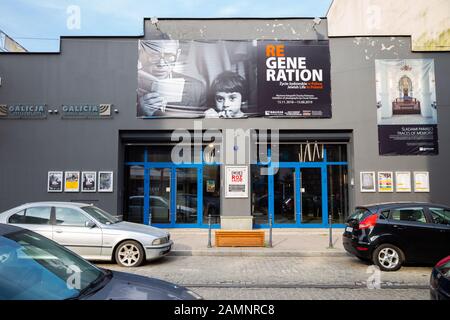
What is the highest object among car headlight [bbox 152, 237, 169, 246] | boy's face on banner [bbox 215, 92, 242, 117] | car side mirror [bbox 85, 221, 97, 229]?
boy's face on banner [bbox 215, 92, 242, 117]

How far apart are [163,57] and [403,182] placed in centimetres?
1107

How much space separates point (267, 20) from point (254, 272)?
11041 millimetres

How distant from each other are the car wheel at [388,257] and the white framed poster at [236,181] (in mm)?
6793

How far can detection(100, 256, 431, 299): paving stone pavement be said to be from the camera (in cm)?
625

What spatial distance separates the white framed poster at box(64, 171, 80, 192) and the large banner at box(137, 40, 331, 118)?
3503 millimetres

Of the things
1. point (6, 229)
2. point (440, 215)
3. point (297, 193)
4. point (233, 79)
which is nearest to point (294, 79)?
point (233, 79)

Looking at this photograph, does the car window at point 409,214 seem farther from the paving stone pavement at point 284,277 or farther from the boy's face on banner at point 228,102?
the boy's face on banner at point 228,102

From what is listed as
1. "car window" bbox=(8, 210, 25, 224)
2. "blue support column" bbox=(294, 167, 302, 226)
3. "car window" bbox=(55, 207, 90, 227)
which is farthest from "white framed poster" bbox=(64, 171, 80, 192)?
"blue support column" bbox=(294, 167, 302, 226)

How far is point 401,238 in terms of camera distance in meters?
8.09

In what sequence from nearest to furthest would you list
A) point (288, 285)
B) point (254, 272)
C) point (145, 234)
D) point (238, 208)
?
1. point (288, 285)
2. point (254, 272)
3. point (145, 234)
4. point (238, 208)

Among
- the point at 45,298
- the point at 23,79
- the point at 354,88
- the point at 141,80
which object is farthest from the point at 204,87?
the point at 45,298

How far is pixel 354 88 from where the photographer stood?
14.6 m

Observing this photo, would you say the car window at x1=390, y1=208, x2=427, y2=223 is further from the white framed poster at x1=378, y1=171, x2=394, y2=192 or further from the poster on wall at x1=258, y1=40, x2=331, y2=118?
the poster on wall at x1=258, y1=40, x2=331, y2=118

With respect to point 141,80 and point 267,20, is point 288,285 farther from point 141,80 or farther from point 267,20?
point 267,20
